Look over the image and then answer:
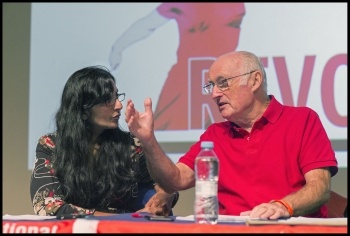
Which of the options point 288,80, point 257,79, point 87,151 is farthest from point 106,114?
point 288,80

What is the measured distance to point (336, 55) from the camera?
3.31 metres

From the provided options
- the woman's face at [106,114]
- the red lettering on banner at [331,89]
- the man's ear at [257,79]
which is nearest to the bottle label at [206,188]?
the man's ear at [257,79]

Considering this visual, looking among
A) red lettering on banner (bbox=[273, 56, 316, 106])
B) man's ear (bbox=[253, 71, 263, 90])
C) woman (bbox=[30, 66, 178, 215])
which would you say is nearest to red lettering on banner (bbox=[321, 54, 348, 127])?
red lettering on banner (bbox=[273, 56, 316, 106])

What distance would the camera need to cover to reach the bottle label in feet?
5.15

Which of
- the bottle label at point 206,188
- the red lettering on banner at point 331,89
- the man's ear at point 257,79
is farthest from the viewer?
the red lettering on banner at point 331,89

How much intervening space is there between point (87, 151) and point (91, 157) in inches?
1.1

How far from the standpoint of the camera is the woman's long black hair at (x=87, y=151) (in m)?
2.32

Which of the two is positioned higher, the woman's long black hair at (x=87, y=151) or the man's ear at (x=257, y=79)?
the man's ear at (x=257, y=79)

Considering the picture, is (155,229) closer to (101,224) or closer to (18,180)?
(101,224)

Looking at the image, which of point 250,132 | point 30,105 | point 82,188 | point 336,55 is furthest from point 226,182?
point 30,105

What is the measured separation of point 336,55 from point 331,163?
1.39 metres

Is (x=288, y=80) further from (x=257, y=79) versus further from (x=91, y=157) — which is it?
(x=91, y=157)

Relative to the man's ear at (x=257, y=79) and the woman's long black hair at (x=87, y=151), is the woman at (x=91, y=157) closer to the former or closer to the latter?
the woman's long black hair at (x=87, y=151)

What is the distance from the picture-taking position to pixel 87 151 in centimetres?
242
